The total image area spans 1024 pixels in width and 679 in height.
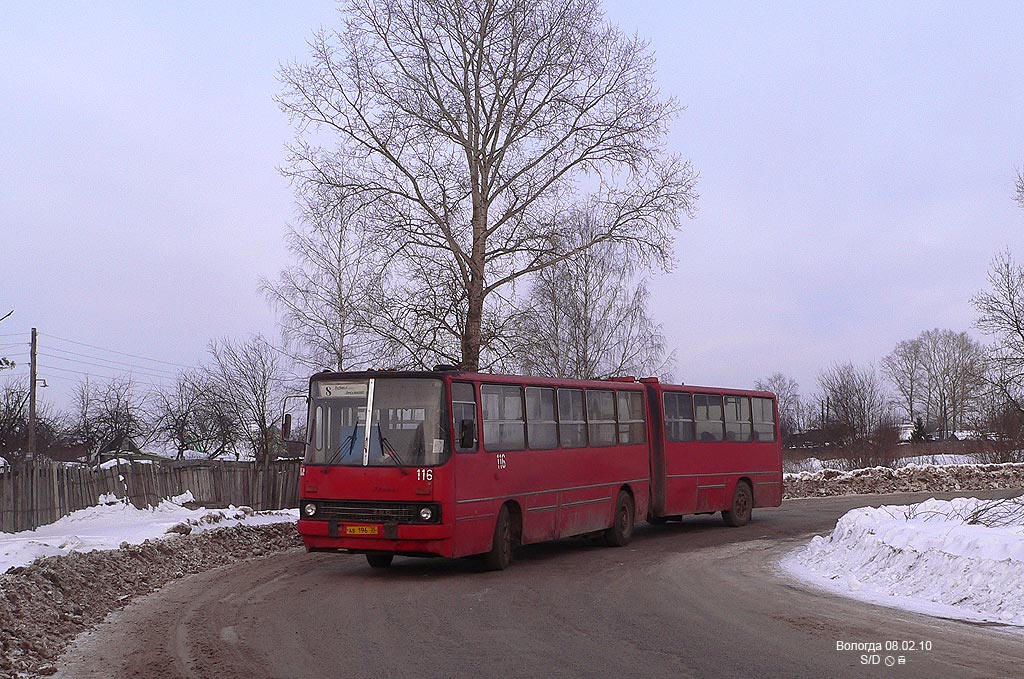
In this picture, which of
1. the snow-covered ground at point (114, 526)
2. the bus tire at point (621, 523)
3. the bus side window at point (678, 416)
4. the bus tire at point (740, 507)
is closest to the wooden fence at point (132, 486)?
the snow-covered ground at point (114, 526)

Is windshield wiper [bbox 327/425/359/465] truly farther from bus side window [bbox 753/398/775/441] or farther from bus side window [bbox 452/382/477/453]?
bus side window [bbox 753/398/775/441]

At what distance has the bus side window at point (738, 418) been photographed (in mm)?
24281

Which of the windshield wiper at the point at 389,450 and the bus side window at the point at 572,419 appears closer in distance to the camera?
the windshield wiper at the point at 389,450

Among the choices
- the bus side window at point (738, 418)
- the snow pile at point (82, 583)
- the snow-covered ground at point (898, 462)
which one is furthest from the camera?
the snow-covered ground at point (898, 462)

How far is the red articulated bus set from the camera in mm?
14836

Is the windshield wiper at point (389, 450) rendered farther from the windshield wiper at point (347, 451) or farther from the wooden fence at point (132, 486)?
the wooden fence at point (132, 486)

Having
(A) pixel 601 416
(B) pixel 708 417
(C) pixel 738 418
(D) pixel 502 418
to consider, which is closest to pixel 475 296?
(C) pixel 738 418

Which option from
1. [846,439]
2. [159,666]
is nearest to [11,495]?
[159,666]

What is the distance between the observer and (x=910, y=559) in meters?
13.4

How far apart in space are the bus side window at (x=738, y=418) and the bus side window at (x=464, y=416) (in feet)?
33.0

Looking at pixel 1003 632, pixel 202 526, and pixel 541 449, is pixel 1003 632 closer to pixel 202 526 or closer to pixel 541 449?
pixel 541 449

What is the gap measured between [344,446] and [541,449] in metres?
3.57

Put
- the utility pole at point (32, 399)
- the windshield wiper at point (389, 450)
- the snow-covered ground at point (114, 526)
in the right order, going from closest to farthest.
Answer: the snow-covered ground at point (114, 526) < the windshield wiper at point (389, 450) < the utility pole at point (32, 399)

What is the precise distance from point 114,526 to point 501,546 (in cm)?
816
